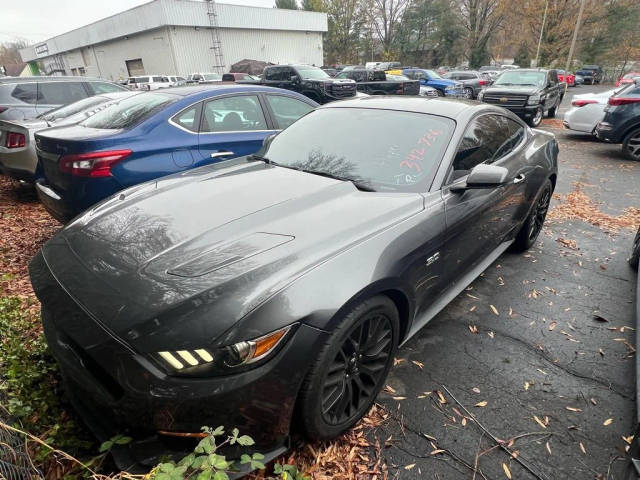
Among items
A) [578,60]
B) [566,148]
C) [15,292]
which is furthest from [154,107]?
[578,60]

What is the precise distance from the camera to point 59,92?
6.67 meters

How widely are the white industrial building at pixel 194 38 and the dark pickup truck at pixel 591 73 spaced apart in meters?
26.9

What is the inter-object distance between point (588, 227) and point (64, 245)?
556 cm

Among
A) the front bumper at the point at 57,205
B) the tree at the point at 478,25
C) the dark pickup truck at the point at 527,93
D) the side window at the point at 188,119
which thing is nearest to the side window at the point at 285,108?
the side window at the point at 188,119

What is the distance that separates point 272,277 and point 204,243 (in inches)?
18.2

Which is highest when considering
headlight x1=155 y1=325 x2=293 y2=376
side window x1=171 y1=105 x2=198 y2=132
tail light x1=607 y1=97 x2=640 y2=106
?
side window x1=171 y1=105 x2=198 y2=132

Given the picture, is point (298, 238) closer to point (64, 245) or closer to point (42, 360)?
point (64, 245)

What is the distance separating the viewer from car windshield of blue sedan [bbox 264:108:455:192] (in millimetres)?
2494

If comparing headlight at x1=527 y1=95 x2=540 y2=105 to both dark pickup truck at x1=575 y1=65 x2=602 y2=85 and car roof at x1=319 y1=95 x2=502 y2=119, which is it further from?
dark pickup truck at x1=575 y1=65 x2=602 y2=85

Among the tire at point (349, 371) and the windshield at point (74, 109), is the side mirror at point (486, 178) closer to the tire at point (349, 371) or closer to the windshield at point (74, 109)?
the tire at point (349, 371)

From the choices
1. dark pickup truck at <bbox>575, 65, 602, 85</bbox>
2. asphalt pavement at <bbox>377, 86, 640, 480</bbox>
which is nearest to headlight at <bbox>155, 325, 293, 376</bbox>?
asphalt pavement at <bbox>377, 86, 640, 480</bbox>

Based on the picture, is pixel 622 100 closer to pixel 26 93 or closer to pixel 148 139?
pixel 148 139

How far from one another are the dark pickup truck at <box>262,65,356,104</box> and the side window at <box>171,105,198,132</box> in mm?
9382

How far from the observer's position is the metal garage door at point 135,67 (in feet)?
121
